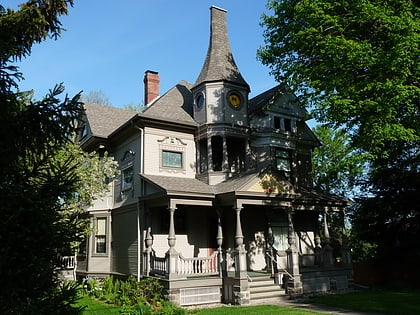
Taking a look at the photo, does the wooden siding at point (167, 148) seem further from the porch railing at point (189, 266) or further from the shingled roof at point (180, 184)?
the porch railing at point (189, 266)

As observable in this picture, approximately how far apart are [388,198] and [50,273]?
19353 mm

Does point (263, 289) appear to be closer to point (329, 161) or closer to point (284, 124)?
point (284, 124)

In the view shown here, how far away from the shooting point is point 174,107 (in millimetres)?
18078

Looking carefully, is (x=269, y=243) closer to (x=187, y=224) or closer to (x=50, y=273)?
(x=187, y=224)

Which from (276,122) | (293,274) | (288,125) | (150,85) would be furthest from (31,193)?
(150,85)

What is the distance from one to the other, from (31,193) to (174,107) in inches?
516

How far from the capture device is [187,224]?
16.4 metres

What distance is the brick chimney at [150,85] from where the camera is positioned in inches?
898

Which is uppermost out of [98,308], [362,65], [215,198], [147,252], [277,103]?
[277,103]

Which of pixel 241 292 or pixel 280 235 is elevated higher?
pixel 280 235

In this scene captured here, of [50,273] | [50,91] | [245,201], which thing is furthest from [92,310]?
[50,91]

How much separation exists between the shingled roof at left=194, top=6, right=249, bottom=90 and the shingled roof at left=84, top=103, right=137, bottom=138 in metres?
5.81

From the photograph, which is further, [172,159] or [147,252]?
[172,159]

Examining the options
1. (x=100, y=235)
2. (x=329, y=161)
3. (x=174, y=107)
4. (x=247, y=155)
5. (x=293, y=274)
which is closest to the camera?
(x=293, y=274)
